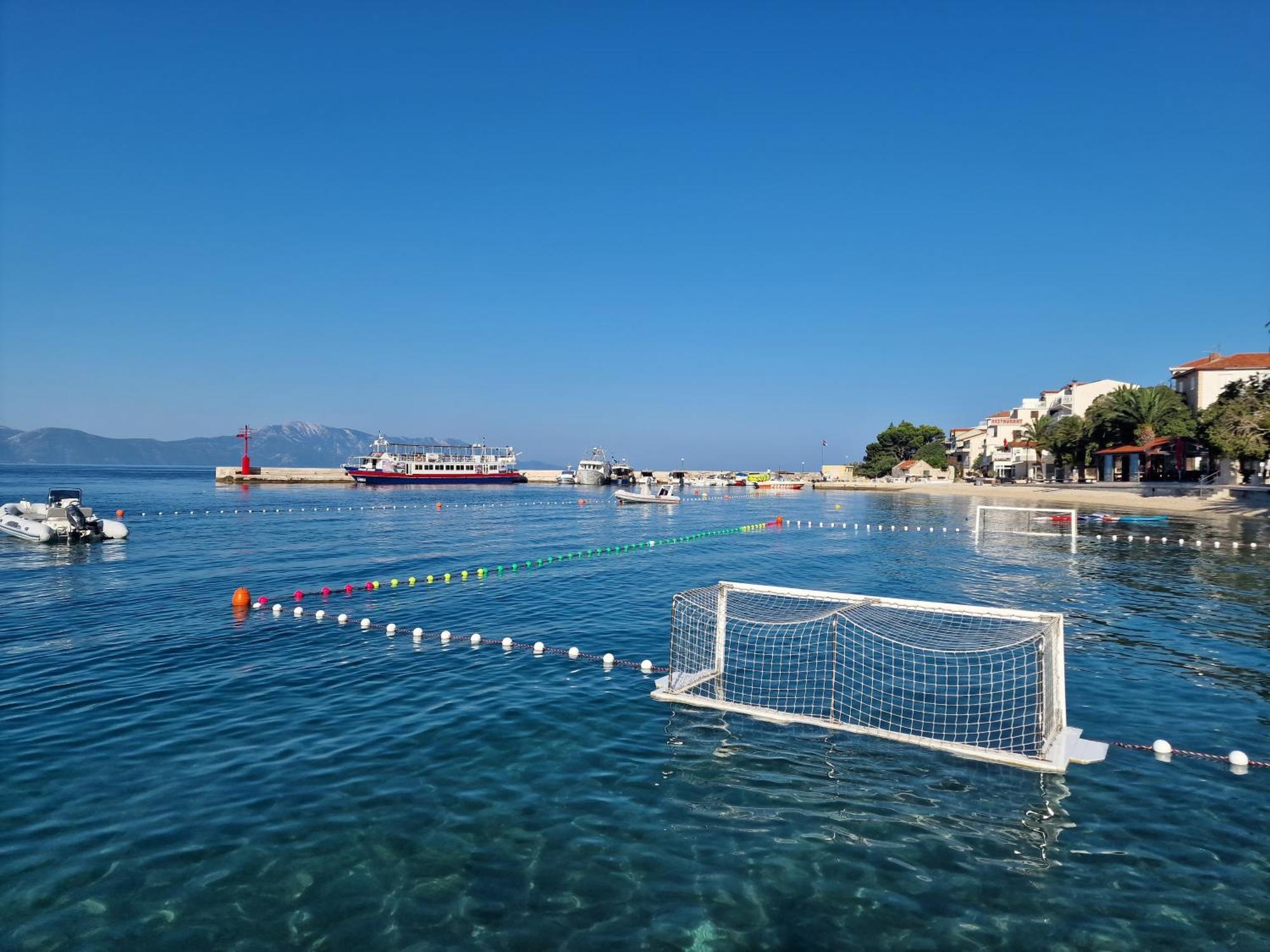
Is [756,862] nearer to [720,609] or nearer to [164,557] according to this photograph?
[720,609]

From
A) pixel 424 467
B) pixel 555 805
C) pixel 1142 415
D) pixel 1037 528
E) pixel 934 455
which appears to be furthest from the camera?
pixel 934 455

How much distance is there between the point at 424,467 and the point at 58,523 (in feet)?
264

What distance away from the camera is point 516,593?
22.3 meters

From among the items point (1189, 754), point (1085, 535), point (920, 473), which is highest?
point (920, 473)

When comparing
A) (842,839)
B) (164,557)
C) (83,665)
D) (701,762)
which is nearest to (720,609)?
(701,762)

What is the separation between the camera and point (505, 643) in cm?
1563

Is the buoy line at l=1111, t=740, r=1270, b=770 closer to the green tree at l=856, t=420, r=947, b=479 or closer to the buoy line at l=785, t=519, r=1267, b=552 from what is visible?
the buoy line at l=785, t=519, r=1267, b=552

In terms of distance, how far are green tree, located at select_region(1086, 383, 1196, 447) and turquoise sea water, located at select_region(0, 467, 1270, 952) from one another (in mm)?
59432

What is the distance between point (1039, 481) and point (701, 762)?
98215 mm

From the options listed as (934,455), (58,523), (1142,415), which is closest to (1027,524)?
(1142,415)

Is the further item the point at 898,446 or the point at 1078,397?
the point at 898,446

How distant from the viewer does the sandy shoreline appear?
4684 cm

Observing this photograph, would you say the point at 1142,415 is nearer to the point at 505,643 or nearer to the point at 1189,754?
the point at 1189,754

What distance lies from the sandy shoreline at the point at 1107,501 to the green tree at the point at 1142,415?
23.2 feet
